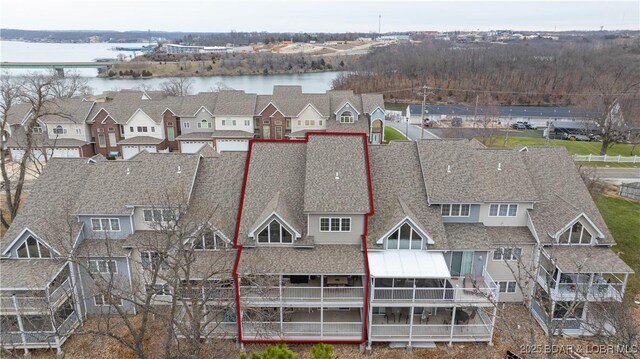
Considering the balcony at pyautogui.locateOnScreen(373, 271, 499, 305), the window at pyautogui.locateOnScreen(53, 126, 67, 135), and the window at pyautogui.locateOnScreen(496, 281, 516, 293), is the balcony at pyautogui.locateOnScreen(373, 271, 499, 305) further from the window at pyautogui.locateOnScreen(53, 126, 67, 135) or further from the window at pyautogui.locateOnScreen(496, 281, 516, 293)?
the window at pyautogui.locateOnScreen(53, 126, 67, 135)

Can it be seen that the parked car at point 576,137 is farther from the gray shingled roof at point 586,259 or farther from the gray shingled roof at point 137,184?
the gray shingled roof at point 137,184

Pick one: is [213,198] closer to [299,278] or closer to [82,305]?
[299,278]

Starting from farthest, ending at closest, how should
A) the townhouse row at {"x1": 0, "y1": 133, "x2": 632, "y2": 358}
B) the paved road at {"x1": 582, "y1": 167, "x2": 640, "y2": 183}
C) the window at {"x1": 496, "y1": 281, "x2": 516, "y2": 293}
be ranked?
1. the paved road at {"x1": 582, "y1": 167, "x2": 640, "y2": 183}
2. the window at {"x1": 496, "y1": 281, "x2": 516, "y2": 293}
3. the townhouse row at {"x1": 0, "y1": 133, "x2": 632, "y2": 358}

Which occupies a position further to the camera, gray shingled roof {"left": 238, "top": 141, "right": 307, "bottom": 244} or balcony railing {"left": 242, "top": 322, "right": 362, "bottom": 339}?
gray shingled roof {"left": 238, "top": 141, "right": 307, "bottom": 244}

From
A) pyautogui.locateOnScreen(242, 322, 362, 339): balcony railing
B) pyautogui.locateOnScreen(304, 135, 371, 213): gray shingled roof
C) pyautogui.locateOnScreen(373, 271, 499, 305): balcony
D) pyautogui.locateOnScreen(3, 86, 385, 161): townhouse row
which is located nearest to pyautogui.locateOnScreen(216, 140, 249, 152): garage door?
pyautogui.locateOnScreen(3, 86, 385, 161): townhouse row

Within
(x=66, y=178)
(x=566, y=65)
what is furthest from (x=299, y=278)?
(x=566, y=65)

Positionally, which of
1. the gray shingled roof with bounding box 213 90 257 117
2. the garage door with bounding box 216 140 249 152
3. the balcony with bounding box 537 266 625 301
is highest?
the gray shingled roof with bounding box 213 90 257 117

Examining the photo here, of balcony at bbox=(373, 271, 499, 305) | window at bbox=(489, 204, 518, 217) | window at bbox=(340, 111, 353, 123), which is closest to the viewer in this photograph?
balcony at bbox=(373, 271, 499, 305)
